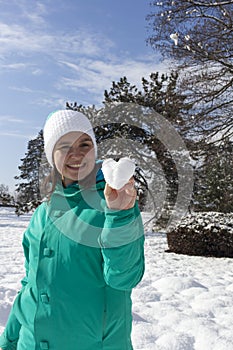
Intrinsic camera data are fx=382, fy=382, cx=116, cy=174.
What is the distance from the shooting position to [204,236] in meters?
8.95

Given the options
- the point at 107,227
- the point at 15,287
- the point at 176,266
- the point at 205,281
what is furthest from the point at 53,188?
the point at 176,266

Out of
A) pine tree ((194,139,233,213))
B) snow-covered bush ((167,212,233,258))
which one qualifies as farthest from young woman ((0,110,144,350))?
snow-covered bush ((167,212,233,258))

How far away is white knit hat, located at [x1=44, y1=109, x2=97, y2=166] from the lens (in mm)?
1521

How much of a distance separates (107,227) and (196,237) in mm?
8257

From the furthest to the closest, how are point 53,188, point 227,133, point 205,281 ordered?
1. point 227,133
2. point 205,281
3. point 53,188

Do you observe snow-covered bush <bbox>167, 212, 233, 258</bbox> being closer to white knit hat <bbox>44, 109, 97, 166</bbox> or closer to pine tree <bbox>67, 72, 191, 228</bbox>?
pine tree <bbox>67, 72, 191, 228</bbox>

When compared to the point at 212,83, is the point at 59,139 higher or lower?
lower

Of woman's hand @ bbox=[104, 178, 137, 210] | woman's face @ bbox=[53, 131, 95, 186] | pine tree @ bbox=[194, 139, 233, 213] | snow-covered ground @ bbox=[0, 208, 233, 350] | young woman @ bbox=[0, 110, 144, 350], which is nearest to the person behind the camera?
woman's hand @ bbox=[104, 178, 137, 210]

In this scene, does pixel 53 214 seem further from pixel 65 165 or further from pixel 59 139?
pixel 59 139

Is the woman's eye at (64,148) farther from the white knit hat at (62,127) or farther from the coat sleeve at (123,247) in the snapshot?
the coat sleeve at (123,247)

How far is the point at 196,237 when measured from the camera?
29.7ft

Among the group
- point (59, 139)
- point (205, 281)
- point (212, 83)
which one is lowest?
point (205, 281)

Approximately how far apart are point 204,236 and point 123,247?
26.8 ft

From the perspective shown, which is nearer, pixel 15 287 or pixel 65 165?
pixel 65 165
